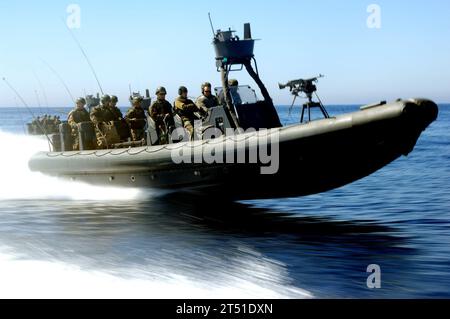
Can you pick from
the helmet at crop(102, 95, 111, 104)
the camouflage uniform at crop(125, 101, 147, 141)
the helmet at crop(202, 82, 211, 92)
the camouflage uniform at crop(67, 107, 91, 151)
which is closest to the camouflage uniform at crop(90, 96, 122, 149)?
the helmet at crop(102, 95, 111, 104)

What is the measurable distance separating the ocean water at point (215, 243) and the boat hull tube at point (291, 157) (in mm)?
513

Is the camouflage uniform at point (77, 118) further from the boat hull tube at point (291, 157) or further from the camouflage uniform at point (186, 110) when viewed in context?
the camouflage uniform at point (186, 110)

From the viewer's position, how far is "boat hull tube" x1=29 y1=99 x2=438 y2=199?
8328 millimetres

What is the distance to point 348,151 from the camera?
29.2ft

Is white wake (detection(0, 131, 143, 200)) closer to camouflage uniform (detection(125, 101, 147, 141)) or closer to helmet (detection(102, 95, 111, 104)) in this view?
camouflage uniform (detection(125, 101, 147, 141))

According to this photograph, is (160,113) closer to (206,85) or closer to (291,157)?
(206,85)

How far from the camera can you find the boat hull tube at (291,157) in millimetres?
8328

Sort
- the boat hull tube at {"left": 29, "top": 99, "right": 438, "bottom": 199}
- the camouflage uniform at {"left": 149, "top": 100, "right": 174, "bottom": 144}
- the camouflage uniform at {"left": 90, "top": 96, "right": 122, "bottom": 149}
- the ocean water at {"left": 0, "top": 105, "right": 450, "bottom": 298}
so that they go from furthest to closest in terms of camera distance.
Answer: the camouflage uniform at {"left": 90, "top": 96, "right": 122, "bottom": 149} < the camouflage uniform at {"left": 149, "top": 100, "right": 174, "bottom": 144} < the boat hull tube at {"left": 29, "top": 99, "right": 438, "bottom": 199} < the ocean water at {"left": 0, "top": 105, "right": 450, "bottom": 298}

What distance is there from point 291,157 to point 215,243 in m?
1.73

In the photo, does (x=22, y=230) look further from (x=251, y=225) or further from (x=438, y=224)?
(x=438, y=224)

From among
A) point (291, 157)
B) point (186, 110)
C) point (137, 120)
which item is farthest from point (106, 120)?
point (291, 157)

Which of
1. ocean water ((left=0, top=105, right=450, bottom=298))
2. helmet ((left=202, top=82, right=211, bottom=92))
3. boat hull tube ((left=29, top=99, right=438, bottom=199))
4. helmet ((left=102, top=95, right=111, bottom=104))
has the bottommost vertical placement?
ocean water ((left=0, top=105, right=450, bottom=298))

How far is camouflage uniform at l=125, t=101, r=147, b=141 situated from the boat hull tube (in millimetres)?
782

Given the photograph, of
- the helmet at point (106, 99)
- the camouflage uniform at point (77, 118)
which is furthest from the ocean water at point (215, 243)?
the helmet at point (106, 99)
